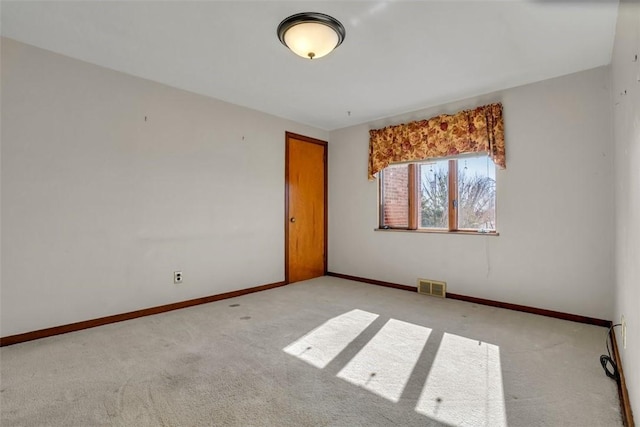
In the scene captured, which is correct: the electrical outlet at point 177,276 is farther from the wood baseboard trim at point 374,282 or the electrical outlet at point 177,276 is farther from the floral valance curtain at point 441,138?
the floral valance curtain at point 441,138

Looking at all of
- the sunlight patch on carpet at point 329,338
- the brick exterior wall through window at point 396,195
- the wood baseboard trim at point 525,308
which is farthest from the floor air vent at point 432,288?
the sunlight patch on carpet at point 329,338

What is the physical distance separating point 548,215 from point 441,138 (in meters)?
1.42

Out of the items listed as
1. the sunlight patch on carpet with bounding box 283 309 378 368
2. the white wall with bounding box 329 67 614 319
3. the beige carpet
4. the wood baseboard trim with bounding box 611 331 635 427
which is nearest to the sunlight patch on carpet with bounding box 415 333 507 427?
the beige carpet

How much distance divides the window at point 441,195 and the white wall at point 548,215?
17cm

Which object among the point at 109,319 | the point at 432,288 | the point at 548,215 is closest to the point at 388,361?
the point at 432,288

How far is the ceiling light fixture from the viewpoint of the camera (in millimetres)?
2135

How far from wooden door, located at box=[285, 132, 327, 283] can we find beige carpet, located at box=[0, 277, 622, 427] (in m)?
Answer: 1.63

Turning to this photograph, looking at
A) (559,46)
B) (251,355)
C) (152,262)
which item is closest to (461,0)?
(559,46)

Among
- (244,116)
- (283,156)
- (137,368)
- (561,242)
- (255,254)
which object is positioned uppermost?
(244,116)

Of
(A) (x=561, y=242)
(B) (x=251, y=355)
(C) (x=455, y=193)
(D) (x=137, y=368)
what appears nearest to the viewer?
(D) (x=137, y=368)

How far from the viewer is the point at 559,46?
2.54 meters

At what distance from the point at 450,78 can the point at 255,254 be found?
10.1 ft

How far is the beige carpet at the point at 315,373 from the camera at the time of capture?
1.61 m

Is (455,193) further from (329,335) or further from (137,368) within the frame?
(137,368)
